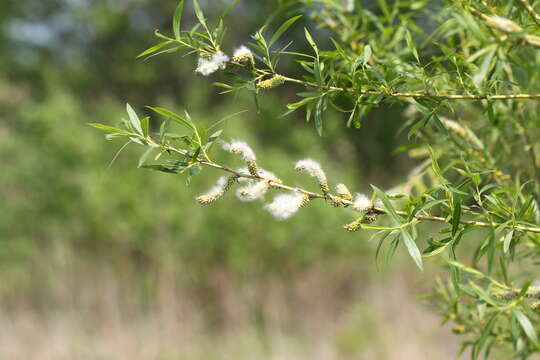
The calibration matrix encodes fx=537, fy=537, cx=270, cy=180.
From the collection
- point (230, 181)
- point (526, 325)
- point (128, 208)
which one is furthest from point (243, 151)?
point (128, 208)

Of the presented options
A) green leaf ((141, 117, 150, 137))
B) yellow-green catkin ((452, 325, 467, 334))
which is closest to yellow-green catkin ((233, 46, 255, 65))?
green leaf ((141, 117, 150, 137))

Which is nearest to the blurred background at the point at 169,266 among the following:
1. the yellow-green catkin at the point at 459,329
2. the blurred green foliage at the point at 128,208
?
the blurred green foliage at the point at 128,208

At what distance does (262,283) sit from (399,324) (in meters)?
2.02

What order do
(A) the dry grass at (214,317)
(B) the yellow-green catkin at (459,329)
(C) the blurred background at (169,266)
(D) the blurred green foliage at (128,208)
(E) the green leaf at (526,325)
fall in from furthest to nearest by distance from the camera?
(D) the blurred green foliage at (128,208)
(C) the blurred background at (169,266)
(A) the dry grass at (214,317)
(B) the yellow-green catkin at (459,329)
(E) the green leaf at (526,325)

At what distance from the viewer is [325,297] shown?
5.90 meters

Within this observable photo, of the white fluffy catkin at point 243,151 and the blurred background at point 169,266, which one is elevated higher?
the blurred background at point 169,266

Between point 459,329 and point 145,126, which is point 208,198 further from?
point 459,329

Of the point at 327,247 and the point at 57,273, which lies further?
the point at 327,247

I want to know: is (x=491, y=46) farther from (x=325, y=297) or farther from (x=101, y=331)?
(x=325, y=297)

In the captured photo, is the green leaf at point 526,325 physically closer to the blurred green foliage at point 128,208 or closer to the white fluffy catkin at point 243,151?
the white fluffy catkin at point 243,151

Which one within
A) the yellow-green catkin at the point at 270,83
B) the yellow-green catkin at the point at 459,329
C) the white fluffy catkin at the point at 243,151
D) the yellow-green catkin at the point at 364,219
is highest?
the yellow-green catkin at the point at 270,83

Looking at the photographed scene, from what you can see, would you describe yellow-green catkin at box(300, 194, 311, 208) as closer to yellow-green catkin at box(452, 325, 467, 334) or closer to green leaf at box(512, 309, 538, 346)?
green leaf at box(512, 309, 538, 346)

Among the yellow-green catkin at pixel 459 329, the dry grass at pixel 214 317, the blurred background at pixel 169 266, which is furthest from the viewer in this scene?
the blurred background at pixel 169 266

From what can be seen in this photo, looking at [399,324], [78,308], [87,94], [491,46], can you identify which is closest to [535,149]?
[491,46]
